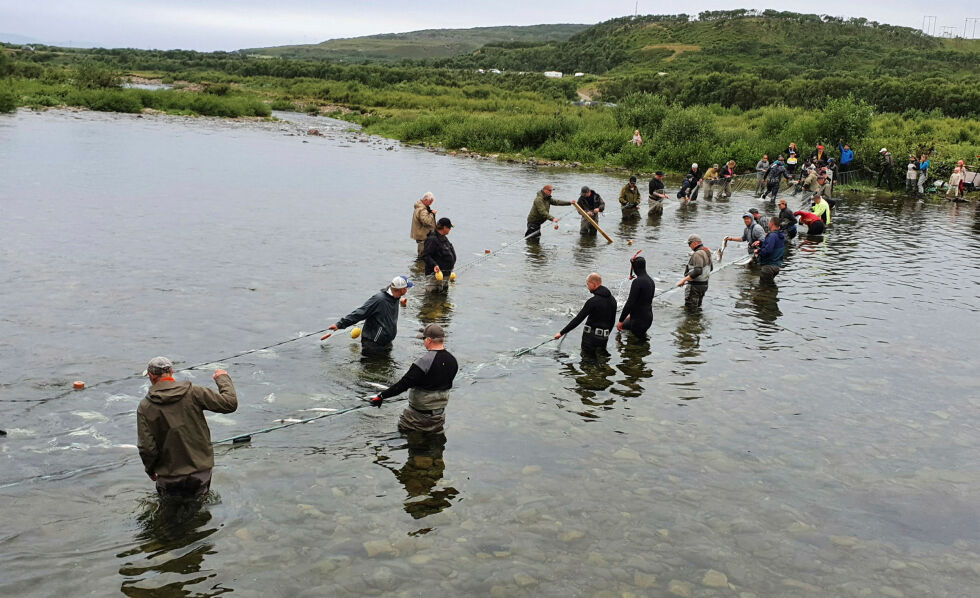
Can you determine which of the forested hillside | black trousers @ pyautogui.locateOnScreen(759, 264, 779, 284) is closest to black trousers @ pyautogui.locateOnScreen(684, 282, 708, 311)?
black trousers @ pyautogui.locateOnScreen(759, 264, 779, 284)

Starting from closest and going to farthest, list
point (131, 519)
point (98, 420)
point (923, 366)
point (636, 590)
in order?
1. point (636, 590)
2. point (131, 519)
3. point (98, 420)
4. point (923, 366)

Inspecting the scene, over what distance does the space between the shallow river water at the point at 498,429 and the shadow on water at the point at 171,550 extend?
4 cm

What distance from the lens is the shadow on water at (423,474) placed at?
9.24 m

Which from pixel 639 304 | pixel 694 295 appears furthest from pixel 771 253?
pixel 639 304

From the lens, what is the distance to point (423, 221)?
2008 centimetres

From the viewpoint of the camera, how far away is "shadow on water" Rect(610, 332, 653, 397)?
13148mm

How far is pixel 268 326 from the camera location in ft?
51.8

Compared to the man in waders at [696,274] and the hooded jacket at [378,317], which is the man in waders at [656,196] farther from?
the hooded jacket at [378,317]

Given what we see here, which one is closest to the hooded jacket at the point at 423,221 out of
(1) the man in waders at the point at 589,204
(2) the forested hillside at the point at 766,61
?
(1) the man in waders at the point at 589,204

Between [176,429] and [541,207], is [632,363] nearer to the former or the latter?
[176,429]

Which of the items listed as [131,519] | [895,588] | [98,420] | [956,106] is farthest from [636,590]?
[956,106]

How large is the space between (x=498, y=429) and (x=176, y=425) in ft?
15.6

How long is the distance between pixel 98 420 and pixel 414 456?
456 centimetres

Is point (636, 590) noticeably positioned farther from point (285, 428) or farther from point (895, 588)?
point (285, 428)
